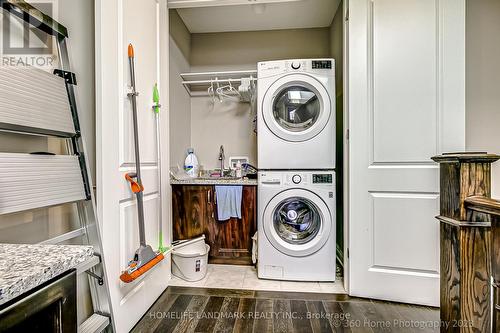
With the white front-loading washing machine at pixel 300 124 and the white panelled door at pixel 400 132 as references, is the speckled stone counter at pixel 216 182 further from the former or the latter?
the white panelled door at pixel 400 132

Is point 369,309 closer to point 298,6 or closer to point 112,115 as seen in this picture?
point 112,115

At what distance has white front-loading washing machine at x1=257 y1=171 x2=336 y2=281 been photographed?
2023mm

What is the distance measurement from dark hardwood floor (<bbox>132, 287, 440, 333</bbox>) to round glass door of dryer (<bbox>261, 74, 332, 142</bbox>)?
4.16 feet

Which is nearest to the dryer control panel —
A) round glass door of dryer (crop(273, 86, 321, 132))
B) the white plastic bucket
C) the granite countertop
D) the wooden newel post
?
round glass door of dryer (crop(273, 86, 321, 132))

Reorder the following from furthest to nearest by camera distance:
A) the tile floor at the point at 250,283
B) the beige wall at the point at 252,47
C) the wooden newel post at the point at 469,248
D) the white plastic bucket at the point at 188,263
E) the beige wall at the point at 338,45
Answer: the beige wall at the point at 252,47
the beige wall at the point at 338,45
the white plastic bucket at the point at 188,263
the tile floor at the point at 250,283
the wooden newel post at the point at 469,248

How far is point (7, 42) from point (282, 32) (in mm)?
2697

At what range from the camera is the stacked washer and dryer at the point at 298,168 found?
2016 mm

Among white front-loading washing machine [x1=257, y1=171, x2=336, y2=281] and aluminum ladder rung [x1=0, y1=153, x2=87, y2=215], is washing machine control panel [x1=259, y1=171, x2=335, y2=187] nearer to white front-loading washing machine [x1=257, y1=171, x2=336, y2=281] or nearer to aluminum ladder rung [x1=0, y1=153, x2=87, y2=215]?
white front-loading washing machine [x1=257, y1=171, x2=336, y2=281]

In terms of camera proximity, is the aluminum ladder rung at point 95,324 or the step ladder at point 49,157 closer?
the step ladder at point 49,157

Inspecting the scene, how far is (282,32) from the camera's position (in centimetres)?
297

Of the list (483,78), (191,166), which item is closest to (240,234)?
(191,166)

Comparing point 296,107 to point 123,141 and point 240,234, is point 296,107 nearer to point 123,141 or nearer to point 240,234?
point 240,234

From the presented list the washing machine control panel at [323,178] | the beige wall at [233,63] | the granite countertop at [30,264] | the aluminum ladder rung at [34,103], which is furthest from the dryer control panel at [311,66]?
the granite countertop at [30,264]

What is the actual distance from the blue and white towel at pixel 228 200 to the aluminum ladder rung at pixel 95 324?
1.28 metres
